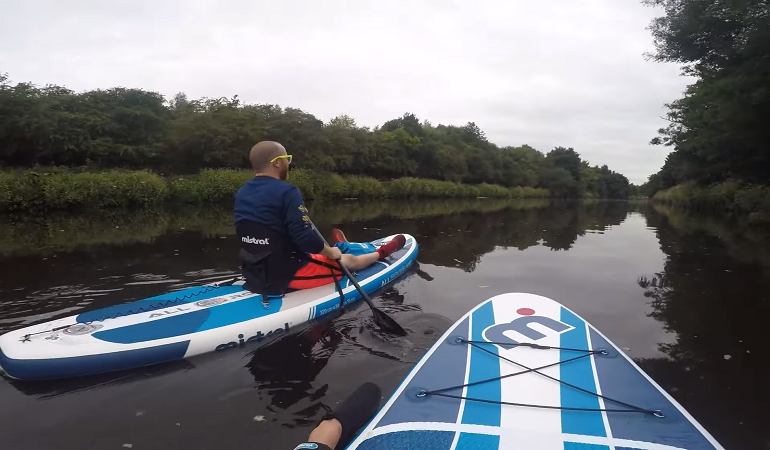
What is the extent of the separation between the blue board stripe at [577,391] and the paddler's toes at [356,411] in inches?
40.8

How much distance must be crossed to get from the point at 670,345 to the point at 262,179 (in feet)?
Result: 14.1

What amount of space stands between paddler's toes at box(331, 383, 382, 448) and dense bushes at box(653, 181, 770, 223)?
64.0 feet

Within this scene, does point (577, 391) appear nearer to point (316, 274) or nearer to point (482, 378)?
point (482, 378)

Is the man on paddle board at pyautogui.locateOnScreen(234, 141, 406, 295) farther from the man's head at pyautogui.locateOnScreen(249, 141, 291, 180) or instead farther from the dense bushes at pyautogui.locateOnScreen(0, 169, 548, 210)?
the dense bushes at pyautogui.locateOnScreen(0, 169, 548, 210)

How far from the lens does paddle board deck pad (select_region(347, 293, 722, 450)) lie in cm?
212

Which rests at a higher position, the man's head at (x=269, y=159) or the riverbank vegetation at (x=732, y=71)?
the riverbank vegetation at (x=732, y=71)

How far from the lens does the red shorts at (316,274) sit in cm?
460

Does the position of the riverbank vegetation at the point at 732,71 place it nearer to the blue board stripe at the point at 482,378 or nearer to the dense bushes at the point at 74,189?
the blue board stripe at the point at 482,378

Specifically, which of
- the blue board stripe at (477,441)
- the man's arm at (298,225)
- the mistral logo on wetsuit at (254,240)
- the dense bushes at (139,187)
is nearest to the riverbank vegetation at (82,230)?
the dense bushes at (139,187)

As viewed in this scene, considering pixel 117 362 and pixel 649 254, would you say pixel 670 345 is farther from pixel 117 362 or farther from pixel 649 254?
pixel 649 254

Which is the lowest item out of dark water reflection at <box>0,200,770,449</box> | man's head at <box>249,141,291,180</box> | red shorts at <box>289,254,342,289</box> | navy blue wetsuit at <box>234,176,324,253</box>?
dark water reflection at <box>0,200,770,449</box>

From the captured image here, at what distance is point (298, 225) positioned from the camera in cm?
412

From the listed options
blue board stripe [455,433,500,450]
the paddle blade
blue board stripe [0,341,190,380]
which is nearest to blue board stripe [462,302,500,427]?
blue board stripe [455,433,500,450]

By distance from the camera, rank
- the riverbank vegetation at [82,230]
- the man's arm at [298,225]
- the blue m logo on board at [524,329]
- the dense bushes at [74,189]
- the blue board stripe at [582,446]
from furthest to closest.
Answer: the dense bushes at [74,189] → the riverbank vegetation at [82,230] → the man's arm at [298,225] → the blue m logo on board at [524,329] → the blue board stripe at [582,446]
